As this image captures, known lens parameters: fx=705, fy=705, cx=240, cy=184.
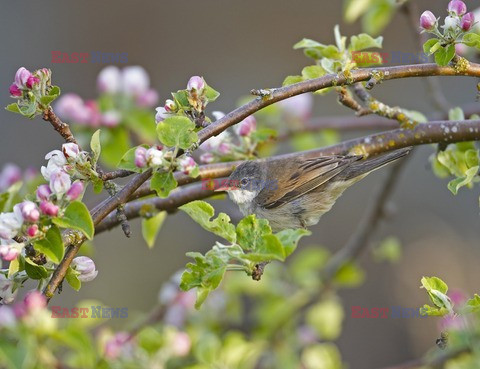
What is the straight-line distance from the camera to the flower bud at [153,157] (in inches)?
90.5

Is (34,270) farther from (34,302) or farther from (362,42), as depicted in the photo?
(362,42)

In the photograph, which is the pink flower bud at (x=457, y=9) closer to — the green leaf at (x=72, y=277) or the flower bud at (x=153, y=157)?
the flower bud at (x=153, y=157)

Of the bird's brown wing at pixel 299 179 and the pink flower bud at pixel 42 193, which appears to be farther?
the bird's brown wing at pixel 299 179

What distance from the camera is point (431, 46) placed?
8.02 ft

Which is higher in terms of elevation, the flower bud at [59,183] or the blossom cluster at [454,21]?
the blossom cluster at [454,21]

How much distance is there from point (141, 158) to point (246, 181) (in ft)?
4.51

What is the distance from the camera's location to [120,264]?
7.32 metres

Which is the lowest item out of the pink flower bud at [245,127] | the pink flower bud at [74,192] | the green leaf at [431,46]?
the pink flower bud at [74,192]

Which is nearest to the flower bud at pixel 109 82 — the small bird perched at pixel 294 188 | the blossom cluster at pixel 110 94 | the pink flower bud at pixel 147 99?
the blossom cluster at pixel 110 94

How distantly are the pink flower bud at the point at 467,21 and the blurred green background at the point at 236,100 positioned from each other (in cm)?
210

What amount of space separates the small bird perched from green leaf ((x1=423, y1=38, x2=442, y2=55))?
115 cm

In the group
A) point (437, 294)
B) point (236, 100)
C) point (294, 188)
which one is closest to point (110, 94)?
point (294, 188)

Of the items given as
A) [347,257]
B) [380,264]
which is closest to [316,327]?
[347,257]

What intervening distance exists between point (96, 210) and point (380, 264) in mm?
4883
